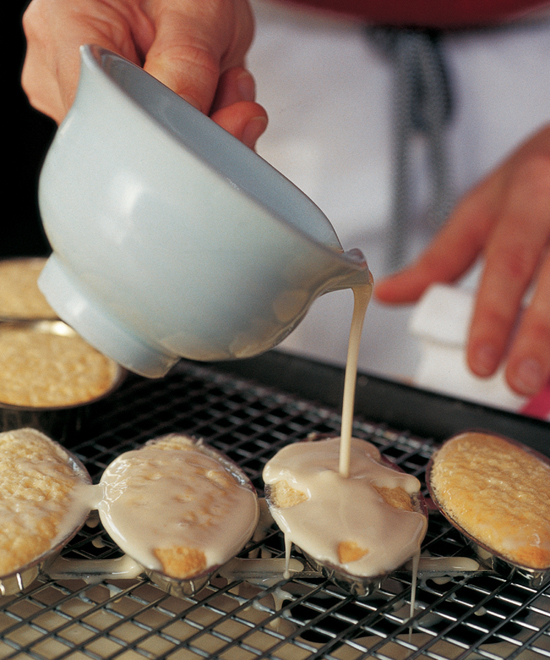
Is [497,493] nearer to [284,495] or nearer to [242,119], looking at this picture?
[284,495]

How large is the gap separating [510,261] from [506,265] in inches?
0.6

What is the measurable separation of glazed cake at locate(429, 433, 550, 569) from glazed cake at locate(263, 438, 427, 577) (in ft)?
0.16

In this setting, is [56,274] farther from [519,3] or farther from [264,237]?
[519,3]

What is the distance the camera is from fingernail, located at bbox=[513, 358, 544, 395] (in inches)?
48.6

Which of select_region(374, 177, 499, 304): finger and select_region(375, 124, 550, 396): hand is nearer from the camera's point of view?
select_region(375, 124, 550, 396): hand

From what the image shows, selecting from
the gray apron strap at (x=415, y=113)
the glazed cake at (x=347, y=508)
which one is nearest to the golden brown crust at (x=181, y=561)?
the glazed cake at (x=347, y=508)

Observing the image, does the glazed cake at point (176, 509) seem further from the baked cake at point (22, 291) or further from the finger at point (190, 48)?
the baked cake at point (22, 291)

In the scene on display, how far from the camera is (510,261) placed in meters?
1.39

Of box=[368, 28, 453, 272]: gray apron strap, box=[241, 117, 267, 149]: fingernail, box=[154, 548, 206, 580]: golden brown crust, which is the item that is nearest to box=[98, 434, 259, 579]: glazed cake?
box=[154, 548, 206, 580]: golden brown crust

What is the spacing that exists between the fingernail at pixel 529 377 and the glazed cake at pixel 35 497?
756mm

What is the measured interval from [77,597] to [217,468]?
0.21 meters

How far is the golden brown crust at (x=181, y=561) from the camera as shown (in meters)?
0.71

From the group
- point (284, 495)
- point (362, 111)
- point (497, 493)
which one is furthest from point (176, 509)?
point (362, 111)

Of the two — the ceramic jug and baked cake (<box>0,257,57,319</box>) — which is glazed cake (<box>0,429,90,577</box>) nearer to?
the ceramic jug
